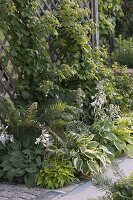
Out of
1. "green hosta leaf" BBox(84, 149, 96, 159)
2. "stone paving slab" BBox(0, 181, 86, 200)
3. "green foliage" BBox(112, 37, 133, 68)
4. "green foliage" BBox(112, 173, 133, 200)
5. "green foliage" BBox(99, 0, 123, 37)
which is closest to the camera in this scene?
"green foliage" BBox(112, 173, 133, 200)

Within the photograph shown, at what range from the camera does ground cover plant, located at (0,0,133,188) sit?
4.88 meters

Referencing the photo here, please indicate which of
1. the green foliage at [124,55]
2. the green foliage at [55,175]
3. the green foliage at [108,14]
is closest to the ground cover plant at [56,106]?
the green foliage at [55,175]

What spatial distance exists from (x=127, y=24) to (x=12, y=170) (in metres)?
6.85

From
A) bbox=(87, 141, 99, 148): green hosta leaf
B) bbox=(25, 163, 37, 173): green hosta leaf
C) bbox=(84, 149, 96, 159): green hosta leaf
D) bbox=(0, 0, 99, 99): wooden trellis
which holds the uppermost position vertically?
bbox=(0, 0, 99, 99): wooden trellis

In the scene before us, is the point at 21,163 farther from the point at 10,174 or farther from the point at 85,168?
the point at 85,168

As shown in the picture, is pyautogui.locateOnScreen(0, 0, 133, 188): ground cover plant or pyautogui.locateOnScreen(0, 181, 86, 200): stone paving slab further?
pyautogui.locateOnScreen(0, 0, 133, 188): ground cover plant

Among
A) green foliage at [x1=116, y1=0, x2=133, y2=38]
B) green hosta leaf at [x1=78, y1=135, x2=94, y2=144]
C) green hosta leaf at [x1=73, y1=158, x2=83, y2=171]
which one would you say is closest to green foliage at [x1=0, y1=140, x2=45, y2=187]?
Result: green hosta leaf at [x1=73, y1=158, x2=83, y2=171]

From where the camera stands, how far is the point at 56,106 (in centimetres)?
511

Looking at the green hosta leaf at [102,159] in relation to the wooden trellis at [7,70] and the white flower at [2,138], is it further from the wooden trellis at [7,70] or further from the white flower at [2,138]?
the wooden trellis at [7,70]

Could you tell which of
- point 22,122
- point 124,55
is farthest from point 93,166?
point 124,55

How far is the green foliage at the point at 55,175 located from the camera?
4707mm

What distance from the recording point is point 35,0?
17.7 ft

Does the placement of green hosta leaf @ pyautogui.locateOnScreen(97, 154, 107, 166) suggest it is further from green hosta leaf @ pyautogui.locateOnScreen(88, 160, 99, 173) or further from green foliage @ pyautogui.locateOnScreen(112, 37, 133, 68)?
green foliage @ pyautogui.locateOnScreen(112, 37, 133, 68)

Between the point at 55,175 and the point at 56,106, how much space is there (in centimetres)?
75
